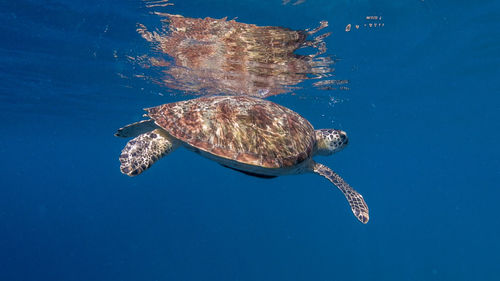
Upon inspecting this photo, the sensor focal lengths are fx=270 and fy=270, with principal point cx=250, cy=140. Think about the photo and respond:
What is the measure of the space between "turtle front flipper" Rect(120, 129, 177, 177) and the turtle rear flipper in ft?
0.41

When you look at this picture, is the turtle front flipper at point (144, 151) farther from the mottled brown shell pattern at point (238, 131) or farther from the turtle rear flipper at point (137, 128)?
the mottled brown shell pattern at point (238, 131)

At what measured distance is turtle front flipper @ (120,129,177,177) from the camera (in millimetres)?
4684

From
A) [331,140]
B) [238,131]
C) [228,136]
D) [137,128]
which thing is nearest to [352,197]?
[331,140]

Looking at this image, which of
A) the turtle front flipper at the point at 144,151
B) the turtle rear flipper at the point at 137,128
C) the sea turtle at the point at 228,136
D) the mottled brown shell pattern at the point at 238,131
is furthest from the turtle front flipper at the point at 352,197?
the turtle rear flipper at the point at 137,128

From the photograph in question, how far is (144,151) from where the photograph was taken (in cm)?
512

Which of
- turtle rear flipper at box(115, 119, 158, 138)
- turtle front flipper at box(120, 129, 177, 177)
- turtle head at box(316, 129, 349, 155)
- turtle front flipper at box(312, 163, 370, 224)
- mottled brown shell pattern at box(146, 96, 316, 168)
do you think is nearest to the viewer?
mottled brown shell pattern at box(146, 96, 316, 168)

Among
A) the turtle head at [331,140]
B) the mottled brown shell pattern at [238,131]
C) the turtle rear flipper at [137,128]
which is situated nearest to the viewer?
the mottled brown shell pattern at [238,131]

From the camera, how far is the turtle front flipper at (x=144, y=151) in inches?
184

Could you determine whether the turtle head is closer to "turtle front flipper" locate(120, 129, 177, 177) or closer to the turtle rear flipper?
"turtle front flipper" locate(120, 129, 177, 177)

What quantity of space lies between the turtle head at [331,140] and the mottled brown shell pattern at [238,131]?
1037 mm

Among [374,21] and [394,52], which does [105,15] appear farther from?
[394,52]

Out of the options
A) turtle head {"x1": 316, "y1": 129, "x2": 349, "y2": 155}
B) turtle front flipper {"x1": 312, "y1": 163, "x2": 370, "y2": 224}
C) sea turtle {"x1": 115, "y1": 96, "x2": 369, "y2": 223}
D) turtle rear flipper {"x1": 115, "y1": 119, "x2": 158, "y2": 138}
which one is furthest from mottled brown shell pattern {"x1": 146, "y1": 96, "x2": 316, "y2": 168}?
turtle front flipper {"x1": 312, "y1": 163, "x2": 370, "y2": 224}

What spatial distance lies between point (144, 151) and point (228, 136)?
175 centimetres

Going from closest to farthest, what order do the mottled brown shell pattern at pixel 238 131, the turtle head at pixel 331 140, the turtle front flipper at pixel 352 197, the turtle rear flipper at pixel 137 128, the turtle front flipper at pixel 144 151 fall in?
the mottled brown shell pattern at pixel 238 131 → the turtle front flipper at pixel 144 151 → the turtle rear flipper at pixel 137 128 → the turtle front flipper at pixel 352 197 → the turtle head at pixel 331 140
